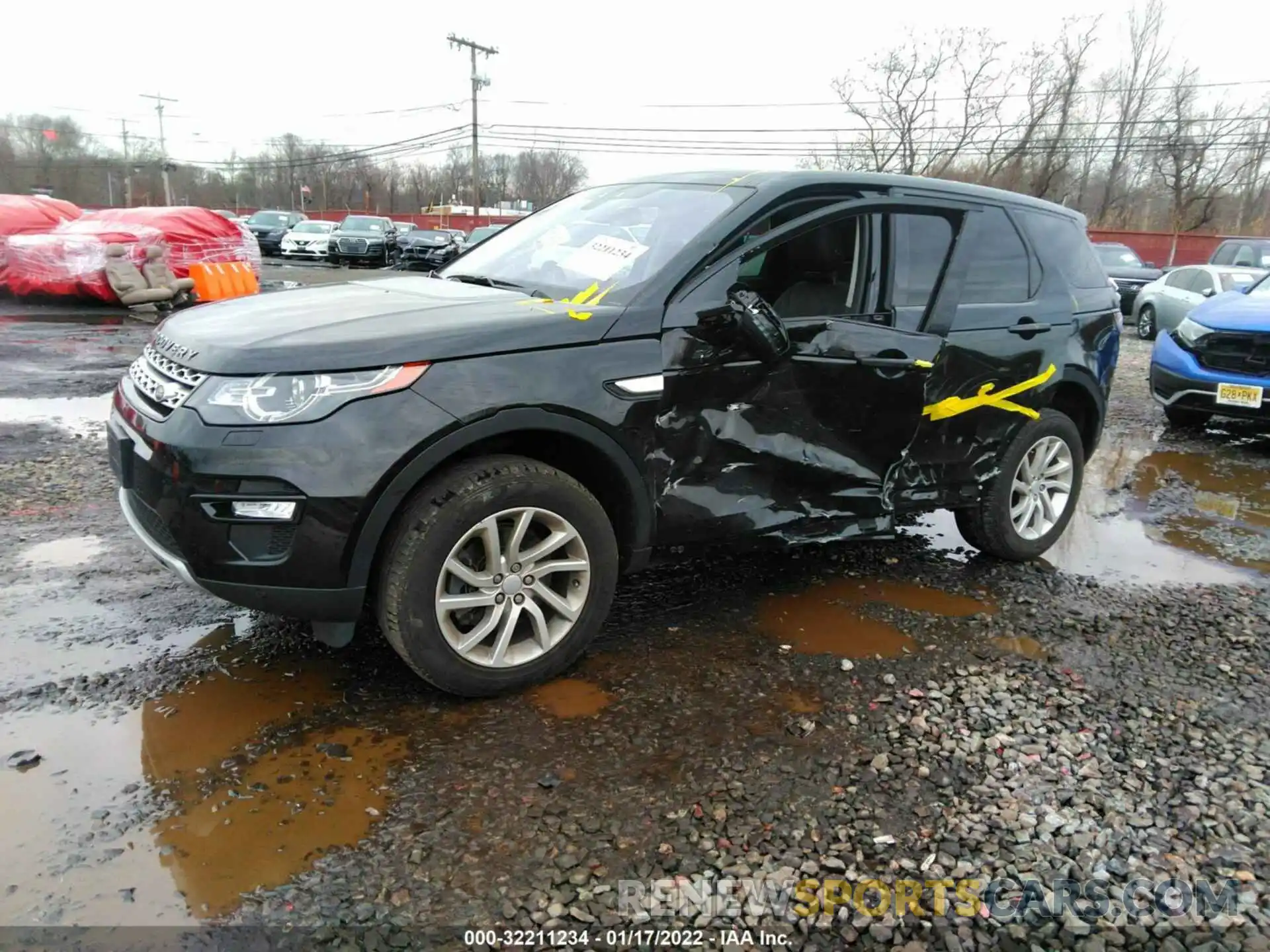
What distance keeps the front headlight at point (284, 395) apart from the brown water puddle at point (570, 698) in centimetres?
122

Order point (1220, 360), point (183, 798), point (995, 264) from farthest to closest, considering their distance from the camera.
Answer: point (1220, 360) < point (995, 264) < point (183, 798)

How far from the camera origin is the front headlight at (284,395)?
2654 millimetres

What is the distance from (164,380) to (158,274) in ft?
42.0

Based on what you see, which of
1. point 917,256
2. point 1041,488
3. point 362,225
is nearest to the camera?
point 917,256

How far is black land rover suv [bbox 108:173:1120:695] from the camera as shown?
270cm

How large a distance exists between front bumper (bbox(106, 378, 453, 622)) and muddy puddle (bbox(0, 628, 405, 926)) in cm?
44

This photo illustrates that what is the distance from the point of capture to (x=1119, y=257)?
20.1 metres

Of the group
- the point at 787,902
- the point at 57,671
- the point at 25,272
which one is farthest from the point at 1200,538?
the point at 25,272

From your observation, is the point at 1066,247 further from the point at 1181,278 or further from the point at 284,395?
the point at 1181,278

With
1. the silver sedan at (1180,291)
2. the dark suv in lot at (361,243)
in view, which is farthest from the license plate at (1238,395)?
the dark suv in lot at (361,243)

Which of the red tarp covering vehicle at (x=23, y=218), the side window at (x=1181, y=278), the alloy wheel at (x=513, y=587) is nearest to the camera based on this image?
the alloy wheel at (x=513, y=587)

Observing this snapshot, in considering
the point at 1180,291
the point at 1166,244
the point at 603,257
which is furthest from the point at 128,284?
the point at 1166,244

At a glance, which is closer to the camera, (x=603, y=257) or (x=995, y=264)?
(x=603, y=257)

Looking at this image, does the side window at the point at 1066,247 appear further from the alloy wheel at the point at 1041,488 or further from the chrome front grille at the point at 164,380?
the chrome front grille at the point at 164,380
